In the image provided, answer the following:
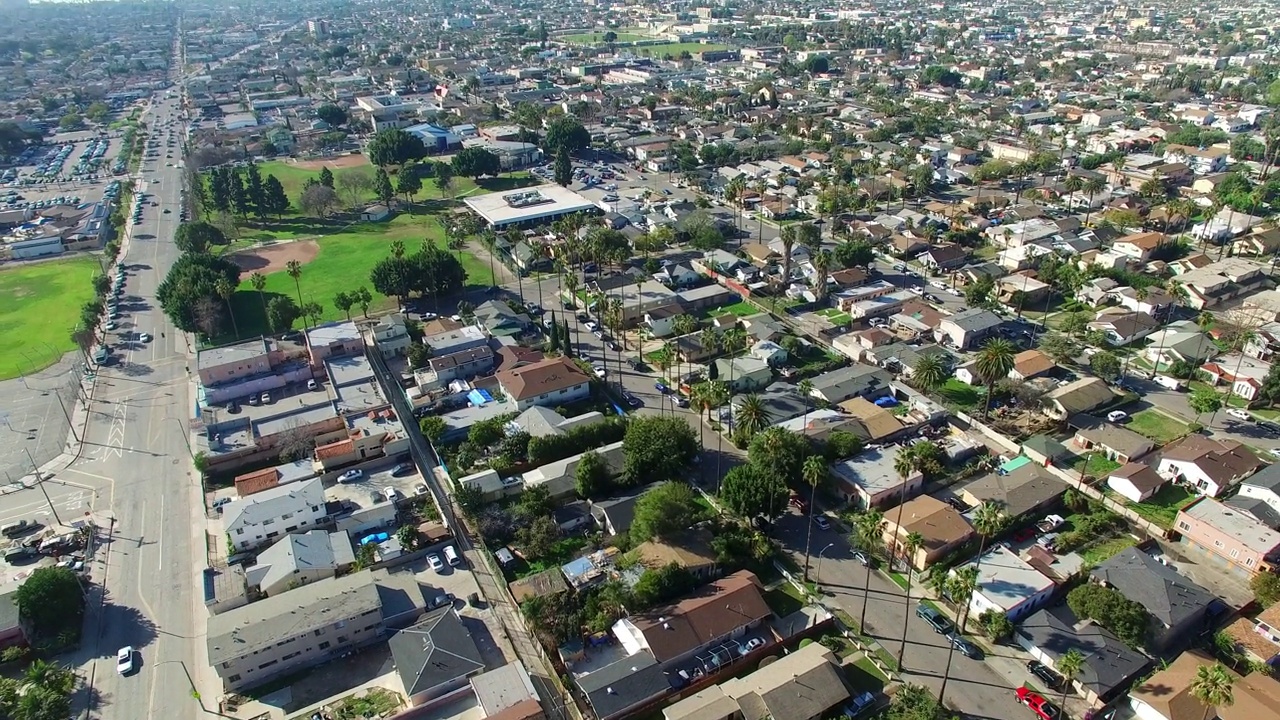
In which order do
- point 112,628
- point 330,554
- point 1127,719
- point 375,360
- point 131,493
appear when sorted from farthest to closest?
1. point 375,360
2. point 131,493
3. point 330,554
4. point 112,628
5. point 1127,719

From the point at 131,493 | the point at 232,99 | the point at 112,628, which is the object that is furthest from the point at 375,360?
the point at 232,99

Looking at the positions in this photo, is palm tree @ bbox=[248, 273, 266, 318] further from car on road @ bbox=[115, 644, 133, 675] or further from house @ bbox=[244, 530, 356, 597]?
car on road @ bbox=[115, 644, 133, 675]

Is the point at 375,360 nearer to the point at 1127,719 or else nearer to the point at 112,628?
the point at 112,628

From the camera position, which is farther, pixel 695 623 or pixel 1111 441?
pixel 1111 441

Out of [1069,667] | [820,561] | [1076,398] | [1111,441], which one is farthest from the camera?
[1076,398]

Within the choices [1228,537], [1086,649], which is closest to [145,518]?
[1086,649]

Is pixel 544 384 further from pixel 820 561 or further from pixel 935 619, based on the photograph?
pixel 935 619

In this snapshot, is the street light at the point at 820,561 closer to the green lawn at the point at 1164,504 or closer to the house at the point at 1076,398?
the green lawn at the point at 1164,504
